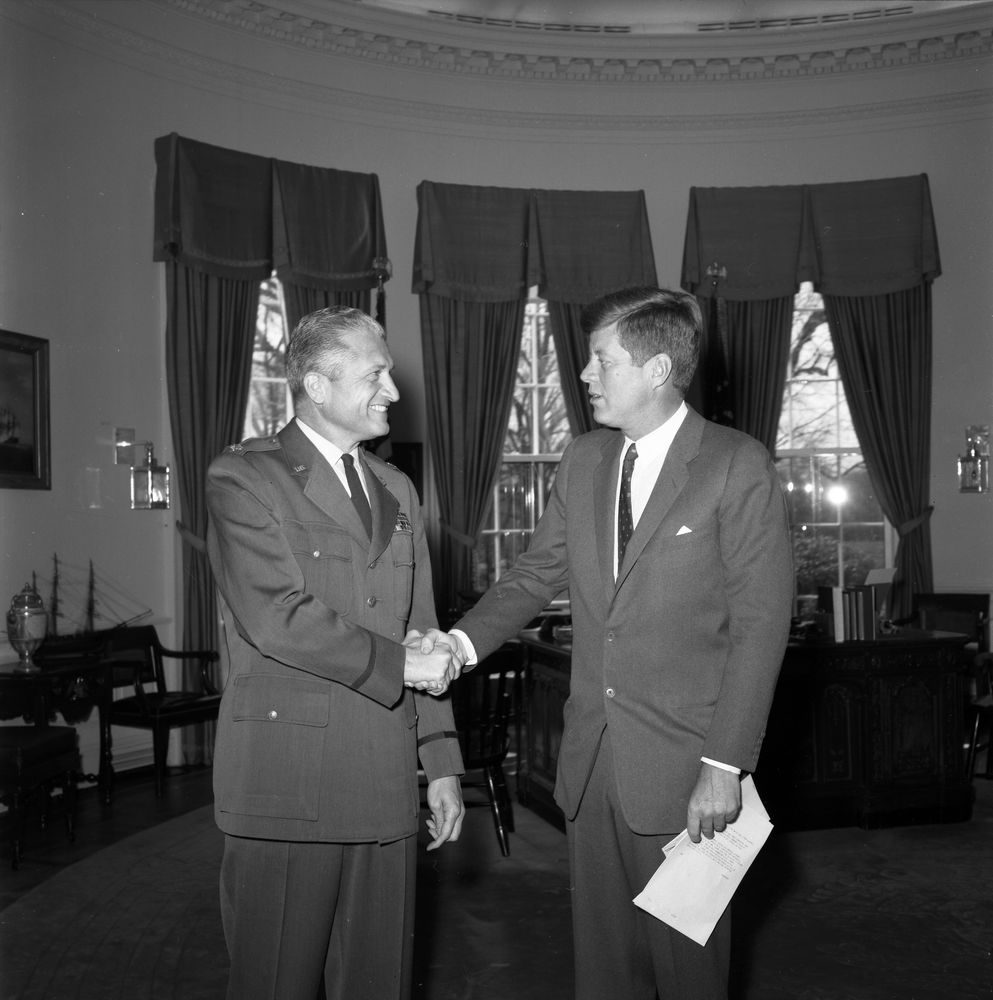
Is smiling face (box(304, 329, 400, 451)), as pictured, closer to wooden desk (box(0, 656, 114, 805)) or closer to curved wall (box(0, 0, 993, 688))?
wooden desk (box(0, 656, 114, 805))

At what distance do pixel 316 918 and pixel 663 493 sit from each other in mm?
1121

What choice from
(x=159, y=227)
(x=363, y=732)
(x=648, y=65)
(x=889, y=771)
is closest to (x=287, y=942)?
(x=363, y=732)

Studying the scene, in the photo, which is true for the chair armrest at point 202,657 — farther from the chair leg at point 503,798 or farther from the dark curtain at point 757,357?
the dark curtain at point 757,357

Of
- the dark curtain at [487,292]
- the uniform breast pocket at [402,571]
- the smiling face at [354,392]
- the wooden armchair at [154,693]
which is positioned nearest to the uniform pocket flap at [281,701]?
the uniform breast pocket at [402,571]

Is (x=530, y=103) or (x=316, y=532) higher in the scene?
(x=530, y=103)

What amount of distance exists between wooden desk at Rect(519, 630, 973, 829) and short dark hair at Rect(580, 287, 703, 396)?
3001mm

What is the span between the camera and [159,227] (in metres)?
7.12

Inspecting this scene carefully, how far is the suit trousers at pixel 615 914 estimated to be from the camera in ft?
7.47

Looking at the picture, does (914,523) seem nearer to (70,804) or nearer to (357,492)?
(70,804)

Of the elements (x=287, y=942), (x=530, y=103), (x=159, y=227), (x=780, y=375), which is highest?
(x=530, y=103)

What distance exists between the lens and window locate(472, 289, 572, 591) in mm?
8828

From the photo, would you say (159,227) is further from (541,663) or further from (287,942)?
(287,942)

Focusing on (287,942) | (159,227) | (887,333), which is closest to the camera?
(287,942)

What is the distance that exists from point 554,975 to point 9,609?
11.7 ft
